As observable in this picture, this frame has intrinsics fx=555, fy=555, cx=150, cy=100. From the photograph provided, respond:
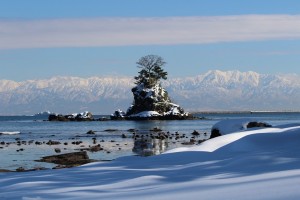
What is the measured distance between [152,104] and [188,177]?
103m

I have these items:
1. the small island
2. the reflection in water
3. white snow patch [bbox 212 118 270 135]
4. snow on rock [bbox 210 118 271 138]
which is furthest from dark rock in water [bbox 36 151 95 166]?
the small island

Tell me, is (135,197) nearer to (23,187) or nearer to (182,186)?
(182,186)

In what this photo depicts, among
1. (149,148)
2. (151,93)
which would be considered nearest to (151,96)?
(151,93)

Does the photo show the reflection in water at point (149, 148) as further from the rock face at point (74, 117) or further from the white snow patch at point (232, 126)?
the rock face at point (74, 117)

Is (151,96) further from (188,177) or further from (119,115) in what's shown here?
(188,177)

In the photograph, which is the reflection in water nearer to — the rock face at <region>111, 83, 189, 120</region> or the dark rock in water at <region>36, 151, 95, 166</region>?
the dark rock in water at <region>36, 151, 95, 166</region>

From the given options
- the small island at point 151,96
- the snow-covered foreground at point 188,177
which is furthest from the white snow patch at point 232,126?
the small island at point 151,96

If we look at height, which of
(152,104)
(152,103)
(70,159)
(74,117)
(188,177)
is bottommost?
(70,159)

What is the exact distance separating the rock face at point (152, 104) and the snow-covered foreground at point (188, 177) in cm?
9640

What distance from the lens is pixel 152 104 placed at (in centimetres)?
11412

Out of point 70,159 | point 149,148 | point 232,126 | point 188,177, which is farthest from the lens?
point 149,148

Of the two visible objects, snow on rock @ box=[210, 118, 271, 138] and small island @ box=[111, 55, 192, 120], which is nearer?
snow on rock @ box=[210, 118, 271, 138]

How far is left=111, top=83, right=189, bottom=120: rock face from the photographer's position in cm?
11300

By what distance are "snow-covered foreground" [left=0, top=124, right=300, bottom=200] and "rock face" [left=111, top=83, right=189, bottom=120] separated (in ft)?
316
